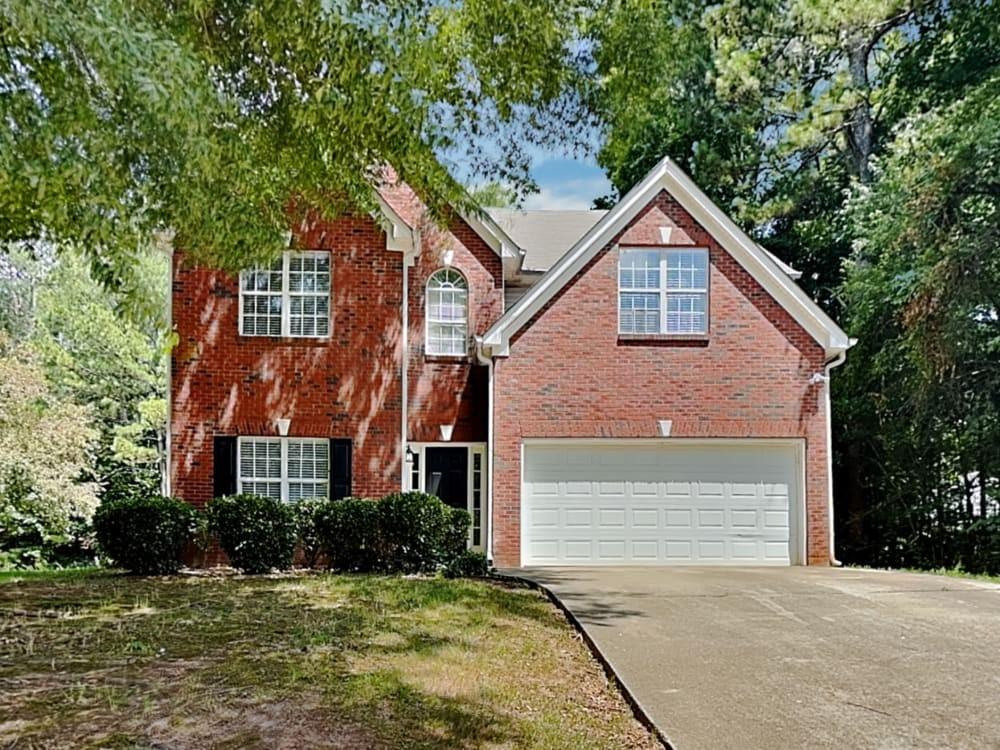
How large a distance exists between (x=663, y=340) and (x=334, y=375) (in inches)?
219

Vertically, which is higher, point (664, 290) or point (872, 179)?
point (872, 179)

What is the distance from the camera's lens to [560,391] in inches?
564

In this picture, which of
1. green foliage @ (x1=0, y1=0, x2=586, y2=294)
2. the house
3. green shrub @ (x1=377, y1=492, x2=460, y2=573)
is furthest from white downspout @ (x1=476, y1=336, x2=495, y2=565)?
green foliage @ (x1=0, y1=0, x2=586, y2=294)

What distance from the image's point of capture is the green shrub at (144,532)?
12852mm

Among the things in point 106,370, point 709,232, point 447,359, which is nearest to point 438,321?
point 447,359

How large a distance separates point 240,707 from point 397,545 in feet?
24.5

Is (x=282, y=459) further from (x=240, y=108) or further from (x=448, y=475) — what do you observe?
(x=240, y=108)

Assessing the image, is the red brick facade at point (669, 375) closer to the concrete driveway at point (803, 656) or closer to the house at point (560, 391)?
the house at point (560, 391)

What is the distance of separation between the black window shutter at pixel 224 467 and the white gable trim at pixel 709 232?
4710 mm

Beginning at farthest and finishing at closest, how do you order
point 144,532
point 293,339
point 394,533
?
point 293,339 → point 394,533 → point 144,532

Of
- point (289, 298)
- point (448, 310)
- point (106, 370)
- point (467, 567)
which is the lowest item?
point (467, 567)

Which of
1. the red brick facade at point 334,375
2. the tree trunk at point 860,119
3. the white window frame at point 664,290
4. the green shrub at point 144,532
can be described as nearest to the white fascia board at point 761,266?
the white window frame at point 664,290

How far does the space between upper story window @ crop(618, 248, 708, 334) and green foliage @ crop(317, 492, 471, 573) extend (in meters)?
4.39

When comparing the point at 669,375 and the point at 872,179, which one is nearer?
the point at 669,375
